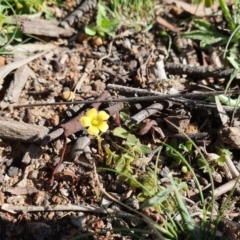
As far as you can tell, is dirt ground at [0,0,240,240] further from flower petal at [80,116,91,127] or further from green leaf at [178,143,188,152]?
flower petal at [80,116,91,127]

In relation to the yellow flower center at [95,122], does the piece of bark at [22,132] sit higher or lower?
lower

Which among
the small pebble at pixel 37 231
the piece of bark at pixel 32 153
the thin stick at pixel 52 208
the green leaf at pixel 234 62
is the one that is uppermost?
the green leaf at pixel 234 62

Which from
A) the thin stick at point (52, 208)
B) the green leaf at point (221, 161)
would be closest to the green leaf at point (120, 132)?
the thin stick at point (52, 208)

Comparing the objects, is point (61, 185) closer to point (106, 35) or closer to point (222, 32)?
point (106, 35)

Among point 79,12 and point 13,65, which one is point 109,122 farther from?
point 79,12

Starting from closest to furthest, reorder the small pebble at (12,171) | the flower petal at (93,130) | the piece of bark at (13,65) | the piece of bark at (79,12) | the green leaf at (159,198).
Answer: the green leaf at (159,198), the flower petal at (93,130), the small pebble at (12,171), the piece of bark at (13,65), the piece of bark at (79,12)

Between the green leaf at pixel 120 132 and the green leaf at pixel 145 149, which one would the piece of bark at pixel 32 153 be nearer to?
the green leaf at pixel 120 132
